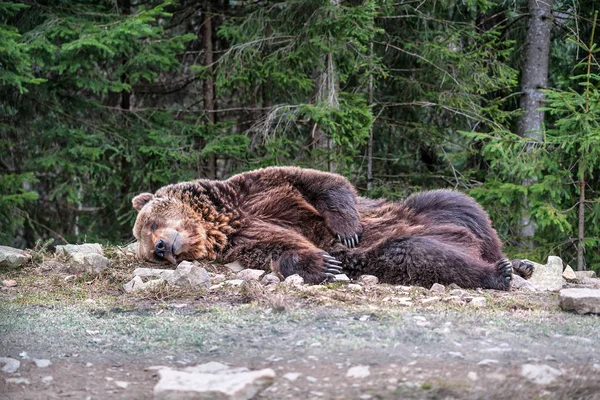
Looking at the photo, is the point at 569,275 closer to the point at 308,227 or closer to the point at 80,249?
the point at 308,227

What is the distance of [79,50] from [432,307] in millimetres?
7042

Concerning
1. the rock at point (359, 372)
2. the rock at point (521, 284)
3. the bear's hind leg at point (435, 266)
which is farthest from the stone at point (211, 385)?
the rock at point (521, 284)

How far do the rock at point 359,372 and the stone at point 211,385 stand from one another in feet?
1.08

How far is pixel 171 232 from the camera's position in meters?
5.53

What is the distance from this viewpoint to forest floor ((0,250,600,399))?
2.69 meters

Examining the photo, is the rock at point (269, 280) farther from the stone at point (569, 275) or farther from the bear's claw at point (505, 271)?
the stone at point (569, 275)

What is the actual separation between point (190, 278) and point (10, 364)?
1752mm

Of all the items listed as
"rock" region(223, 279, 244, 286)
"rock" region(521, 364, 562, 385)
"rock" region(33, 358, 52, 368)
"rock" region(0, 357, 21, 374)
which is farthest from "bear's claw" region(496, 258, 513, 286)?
"rock" region(0, 357, 21, 374)

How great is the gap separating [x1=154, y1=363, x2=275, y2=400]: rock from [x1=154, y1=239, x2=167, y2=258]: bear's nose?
2897 mm

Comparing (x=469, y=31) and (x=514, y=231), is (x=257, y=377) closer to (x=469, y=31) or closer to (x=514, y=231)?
(x=514, y=231)

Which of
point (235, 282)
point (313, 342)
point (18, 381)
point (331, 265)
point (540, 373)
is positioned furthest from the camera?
point (331, 265)

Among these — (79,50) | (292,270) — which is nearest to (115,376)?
(292,270)

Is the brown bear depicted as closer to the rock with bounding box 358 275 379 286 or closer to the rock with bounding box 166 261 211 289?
the rock with bounding box 358 275 379 286

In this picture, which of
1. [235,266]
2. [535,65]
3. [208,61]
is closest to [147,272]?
[235,266]
